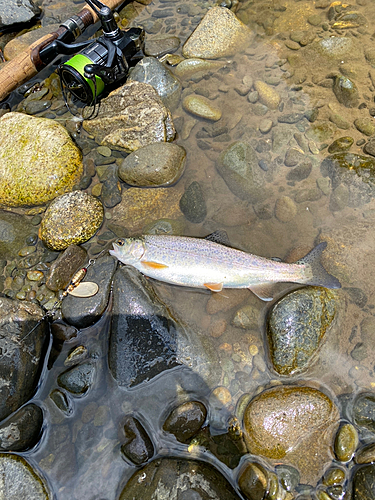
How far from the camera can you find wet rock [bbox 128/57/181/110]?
5996mm

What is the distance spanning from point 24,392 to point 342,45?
795 cm

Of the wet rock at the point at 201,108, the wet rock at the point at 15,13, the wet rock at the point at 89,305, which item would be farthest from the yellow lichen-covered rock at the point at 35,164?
the wet rock at the point at 15,13

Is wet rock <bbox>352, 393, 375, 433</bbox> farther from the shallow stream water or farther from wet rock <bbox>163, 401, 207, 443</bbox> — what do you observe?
wet rock <bbox>163, 401, 207, 443</bbox>

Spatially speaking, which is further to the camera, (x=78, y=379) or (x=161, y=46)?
(x=161, y=46)

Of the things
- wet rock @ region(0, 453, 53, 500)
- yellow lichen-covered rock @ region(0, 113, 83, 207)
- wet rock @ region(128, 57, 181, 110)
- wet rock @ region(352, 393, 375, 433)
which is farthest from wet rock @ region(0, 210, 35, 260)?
wet rock @ region(352, 393, 375, 433)

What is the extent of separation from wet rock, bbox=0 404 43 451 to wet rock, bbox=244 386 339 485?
236 cm

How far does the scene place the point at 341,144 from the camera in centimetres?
518

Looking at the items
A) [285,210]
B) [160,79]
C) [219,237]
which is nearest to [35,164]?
[160,79]

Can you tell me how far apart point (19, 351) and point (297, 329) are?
3.28 metres

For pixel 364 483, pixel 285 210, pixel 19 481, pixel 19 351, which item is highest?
pixel 19 351

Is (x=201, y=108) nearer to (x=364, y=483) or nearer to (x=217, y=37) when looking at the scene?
(x=217, y=37)

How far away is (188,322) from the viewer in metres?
4.27

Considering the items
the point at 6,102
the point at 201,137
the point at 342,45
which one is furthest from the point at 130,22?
the point at 342,45

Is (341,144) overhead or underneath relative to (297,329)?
overhead
